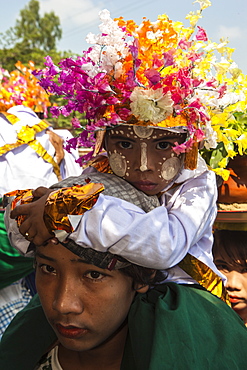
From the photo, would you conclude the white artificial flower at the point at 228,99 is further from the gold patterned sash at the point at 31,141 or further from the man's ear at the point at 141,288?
the gold patterned sash at the point at 31,141

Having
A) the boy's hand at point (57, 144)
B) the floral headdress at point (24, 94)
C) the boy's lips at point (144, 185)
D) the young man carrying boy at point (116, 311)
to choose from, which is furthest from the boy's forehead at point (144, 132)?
the floral headdress at point (24, 94)

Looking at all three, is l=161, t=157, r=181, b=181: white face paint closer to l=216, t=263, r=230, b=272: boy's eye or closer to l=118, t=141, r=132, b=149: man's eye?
l=118, t=141, r=132, b=149: man's eye

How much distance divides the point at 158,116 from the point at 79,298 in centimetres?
87

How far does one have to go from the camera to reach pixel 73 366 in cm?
214

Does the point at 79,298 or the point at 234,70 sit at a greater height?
the point at 234,70

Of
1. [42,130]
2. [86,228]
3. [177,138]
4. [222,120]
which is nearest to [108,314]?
[86,228]

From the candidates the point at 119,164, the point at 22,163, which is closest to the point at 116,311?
the point at 119,164

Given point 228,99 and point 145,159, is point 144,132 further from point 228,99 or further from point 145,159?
point 228,99

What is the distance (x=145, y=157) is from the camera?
231 centimetres

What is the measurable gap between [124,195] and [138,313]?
0.48 metres

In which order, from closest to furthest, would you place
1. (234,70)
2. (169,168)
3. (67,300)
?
1. (67,300)
2. (169,168)
3. (234,70)

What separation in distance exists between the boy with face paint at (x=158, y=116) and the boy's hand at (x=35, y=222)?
1.58 feet

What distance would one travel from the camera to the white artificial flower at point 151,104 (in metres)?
2.17

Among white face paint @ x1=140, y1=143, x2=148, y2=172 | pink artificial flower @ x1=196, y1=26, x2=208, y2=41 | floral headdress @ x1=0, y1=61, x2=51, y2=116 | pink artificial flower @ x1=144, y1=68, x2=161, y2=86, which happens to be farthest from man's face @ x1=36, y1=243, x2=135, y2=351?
floral headdress @ x1=0, y1=61, x2=51, y2=116
